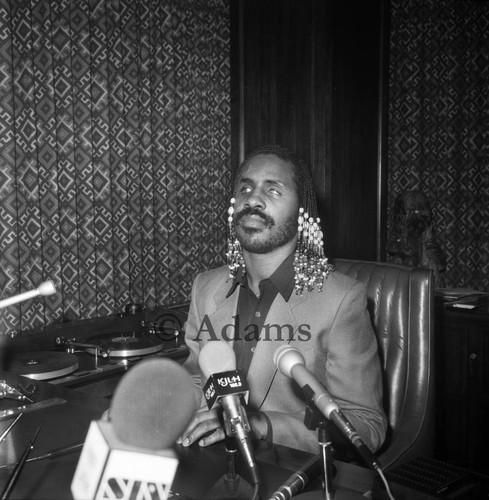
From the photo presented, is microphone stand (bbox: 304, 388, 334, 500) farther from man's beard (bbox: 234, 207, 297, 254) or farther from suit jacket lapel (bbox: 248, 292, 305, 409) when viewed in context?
man's beard (bbox: 234, 207, 297, 254)

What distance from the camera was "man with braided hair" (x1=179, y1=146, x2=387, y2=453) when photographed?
5.54 feet

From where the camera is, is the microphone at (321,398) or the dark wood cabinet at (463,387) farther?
the dark wood cabinet at (463,387)

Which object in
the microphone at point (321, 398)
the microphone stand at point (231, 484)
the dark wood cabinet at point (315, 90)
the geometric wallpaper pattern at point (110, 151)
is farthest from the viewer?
the dark wood cabinet at point (315, 90)

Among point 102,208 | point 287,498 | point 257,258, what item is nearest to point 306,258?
point 257,258

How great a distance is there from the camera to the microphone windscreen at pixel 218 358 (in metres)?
1.11

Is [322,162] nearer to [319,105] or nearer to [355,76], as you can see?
[319,105]

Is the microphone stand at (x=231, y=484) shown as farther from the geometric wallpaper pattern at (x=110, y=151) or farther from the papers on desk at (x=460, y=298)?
the papers on desk at (x=460, y=298)

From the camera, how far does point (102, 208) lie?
3.01 metres

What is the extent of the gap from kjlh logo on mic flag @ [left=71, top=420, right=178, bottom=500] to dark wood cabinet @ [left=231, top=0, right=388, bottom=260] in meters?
2.64

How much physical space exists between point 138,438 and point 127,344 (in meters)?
1.47

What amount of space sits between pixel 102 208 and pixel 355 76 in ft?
5.45

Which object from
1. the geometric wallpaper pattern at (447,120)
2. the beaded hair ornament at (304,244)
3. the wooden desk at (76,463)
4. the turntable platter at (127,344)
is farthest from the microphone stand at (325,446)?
the geometric wallpaper pattern at (447,120)

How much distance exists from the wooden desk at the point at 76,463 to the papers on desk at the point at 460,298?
79.2 inches

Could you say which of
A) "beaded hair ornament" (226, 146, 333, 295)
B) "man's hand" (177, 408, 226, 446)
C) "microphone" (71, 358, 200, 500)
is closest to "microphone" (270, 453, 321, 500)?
"microphone" (71, 358, 200, 500)
